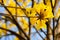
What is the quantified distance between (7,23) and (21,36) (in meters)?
0.14

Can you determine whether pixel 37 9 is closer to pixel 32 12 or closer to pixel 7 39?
pixel 32 12

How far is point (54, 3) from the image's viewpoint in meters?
0.79

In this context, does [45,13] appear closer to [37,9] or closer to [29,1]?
[37,9]

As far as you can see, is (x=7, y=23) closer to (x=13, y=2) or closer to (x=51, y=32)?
(x=13, y=2)

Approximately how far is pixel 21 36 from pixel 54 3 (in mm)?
261

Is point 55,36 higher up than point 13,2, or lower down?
lower down

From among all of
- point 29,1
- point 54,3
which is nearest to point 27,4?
point 29,1

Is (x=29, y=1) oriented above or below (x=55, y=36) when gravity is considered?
above

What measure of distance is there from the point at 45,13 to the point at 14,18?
138 mm

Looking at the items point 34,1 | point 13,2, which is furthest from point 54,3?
point 13,2

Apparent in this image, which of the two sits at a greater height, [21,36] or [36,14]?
[36,14]

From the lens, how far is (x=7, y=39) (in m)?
0.81

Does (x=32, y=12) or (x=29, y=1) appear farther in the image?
(x=29, y=1)

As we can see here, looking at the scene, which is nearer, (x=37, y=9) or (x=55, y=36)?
(x=37, y=9)
